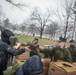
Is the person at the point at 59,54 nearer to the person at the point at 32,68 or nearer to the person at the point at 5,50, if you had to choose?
the person at the point at 5,50

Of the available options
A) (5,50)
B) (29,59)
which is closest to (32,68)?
(29,59)

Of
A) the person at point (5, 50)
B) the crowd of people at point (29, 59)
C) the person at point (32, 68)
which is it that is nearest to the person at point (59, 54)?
the crowd of people at point (29, 59)

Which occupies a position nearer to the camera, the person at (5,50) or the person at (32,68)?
the person at (32,68)

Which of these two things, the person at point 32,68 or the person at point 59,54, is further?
the person at point 59,54

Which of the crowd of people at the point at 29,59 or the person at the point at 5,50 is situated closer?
the crowd of people at the point at 29,59

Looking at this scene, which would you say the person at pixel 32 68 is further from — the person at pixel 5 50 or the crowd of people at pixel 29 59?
the person at pixel 5 50

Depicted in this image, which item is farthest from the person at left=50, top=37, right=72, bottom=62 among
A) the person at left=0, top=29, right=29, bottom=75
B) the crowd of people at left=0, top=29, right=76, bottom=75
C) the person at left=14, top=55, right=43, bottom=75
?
the person at left=14, top=55, right=43, bottom=75

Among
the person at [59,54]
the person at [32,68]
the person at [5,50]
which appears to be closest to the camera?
the person at [32,68]

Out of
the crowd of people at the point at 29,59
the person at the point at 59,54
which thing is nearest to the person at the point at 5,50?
the crowd of people at the point at 29,59

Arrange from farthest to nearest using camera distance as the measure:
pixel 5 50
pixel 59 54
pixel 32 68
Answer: pixel 59 54
pixel 5 50
pixel 32 68

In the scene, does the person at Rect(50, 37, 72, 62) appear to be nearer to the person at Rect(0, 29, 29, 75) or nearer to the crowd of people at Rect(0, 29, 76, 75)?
the crowd of people at Rect(0, 29, 76, 75)

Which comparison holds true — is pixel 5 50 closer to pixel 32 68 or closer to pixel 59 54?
pixel 32 68

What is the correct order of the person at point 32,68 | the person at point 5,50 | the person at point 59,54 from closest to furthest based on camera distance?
1. the person at point 32,68
2. the person at point 5,50
3. the person at point 59,54

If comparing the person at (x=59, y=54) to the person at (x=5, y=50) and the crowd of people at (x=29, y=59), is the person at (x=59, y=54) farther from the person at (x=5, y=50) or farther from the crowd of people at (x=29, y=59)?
the person at (x=5, y=50)
